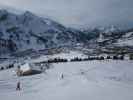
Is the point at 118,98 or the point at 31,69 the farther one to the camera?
the point at 31,69

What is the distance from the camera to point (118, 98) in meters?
21.2

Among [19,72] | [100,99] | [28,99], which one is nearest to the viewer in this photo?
[100,99]

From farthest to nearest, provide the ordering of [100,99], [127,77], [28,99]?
1. [127,77]
2. [28,99]
3. [100,99]

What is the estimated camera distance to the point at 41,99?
867 inches

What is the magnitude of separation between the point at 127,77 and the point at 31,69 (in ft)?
96.6

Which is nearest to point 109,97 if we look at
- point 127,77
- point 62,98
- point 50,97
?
point 62,98

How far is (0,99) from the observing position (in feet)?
75.2

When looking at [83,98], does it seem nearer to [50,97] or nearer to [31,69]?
[50,97]

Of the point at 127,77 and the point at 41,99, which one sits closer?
the point at 41,99

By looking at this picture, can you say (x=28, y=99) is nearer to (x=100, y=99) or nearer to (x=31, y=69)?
(x=100, y=99)

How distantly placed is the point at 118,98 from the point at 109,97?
3.80 feet

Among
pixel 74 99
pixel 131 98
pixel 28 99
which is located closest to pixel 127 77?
pixel 131 98

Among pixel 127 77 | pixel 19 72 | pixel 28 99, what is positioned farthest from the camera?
pixel 19 72

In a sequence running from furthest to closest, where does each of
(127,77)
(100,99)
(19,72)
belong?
(19,72)
(127,77)
(100,99)
